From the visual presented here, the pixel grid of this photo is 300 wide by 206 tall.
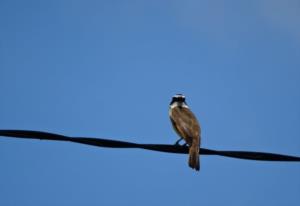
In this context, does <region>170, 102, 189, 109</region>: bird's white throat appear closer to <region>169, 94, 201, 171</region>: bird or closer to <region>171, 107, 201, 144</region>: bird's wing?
<region>169, 94, 201, 171</region>: bird

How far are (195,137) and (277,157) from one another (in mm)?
3209

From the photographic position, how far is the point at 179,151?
26.6 ft

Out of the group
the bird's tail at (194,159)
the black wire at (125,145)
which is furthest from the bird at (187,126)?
the black wire at (125,145)

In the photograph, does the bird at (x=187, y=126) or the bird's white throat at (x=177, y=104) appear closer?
the bird at (x=187, y=126)

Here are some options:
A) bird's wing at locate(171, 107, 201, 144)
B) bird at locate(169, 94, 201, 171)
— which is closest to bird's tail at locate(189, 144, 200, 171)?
bird at locate(169, 94, 201, 171)

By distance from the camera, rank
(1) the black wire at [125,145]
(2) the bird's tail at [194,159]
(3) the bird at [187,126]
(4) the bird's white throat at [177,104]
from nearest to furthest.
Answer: (1) the black wire at [125,145] < (2) the bird's tail at [194,159] < (3) the bird at [187,126] < (4) the bird's white throat at [177,104]

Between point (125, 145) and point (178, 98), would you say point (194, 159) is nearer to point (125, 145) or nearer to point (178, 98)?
point (125, 145)

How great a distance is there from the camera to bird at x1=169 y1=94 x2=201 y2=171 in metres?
9.28

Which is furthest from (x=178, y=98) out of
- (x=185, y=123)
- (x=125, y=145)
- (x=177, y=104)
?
(x=125, y=145)

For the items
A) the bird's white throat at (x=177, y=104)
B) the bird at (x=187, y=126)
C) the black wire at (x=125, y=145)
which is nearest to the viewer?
the black wire at (x=125, y=145)

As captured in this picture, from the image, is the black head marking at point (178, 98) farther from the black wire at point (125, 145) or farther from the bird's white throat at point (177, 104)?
the black wire at point (125, 145)

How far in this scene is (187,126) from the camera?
11.6 metres

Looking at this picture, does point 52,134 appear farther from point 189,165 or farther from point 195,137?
point 195,137

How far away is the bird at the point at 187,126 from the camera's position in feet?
30.5
